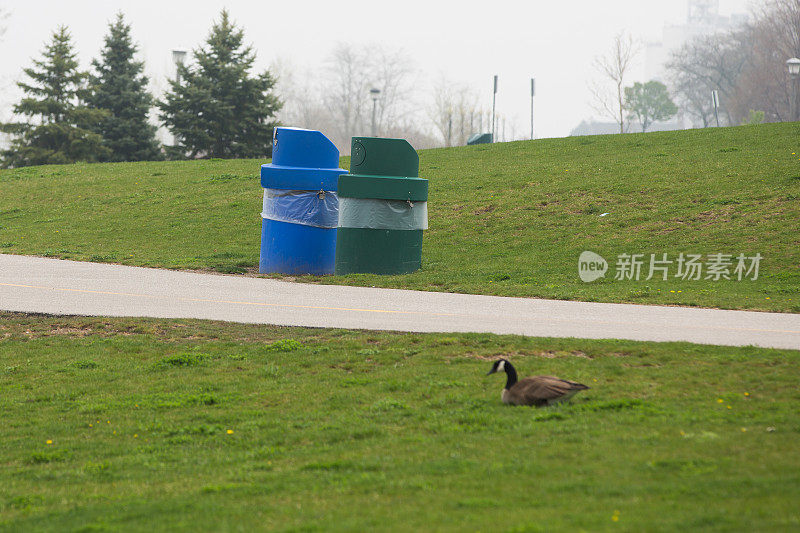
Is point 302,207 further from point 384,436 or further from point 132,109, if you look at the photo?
point 132,109

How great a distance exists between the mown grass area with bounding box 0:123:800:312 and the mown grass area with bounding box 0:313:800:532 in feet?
15.4

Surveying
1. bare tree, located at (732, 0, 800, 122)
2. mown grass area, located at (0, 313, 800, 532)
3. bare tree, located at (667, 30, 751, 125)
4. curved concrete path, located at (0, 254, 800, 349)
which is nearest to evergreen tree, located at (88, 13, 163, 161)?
curved concrete path, located at (0, 254, 800, 349)

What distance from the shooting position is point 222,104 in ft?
137

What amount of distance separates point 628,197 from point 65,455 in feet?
54.0

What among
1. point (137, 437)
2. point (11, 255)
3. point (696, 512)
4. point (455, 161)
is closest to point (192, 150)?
point (455, 161)

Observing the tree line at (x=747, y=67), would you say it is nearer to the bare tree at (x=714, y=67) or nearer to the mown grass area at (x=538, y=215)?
the bare tree at (x=714, y=67)

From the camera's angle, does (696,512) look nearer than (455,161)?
Yes

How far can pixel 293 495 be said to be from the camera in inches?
196

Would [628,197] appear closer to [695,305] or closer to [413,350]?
[695,305]

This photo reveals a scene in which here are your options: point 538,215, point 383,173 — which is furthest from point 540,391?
point 538,215

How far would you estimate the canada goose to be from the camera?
661 centimetres

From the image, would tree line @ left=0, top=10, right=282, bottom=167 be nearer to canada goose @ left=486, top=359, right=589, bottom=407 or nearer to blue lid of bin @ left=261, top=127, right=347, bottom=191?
blue lid of bin @ left=261, top=127, right=347, bottom=191

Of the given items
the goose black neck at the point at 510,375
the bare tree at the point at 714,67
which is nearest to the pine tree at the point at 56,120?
the goose black neck at the point at 510,375

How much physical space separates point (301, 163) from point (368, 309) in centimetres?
466
